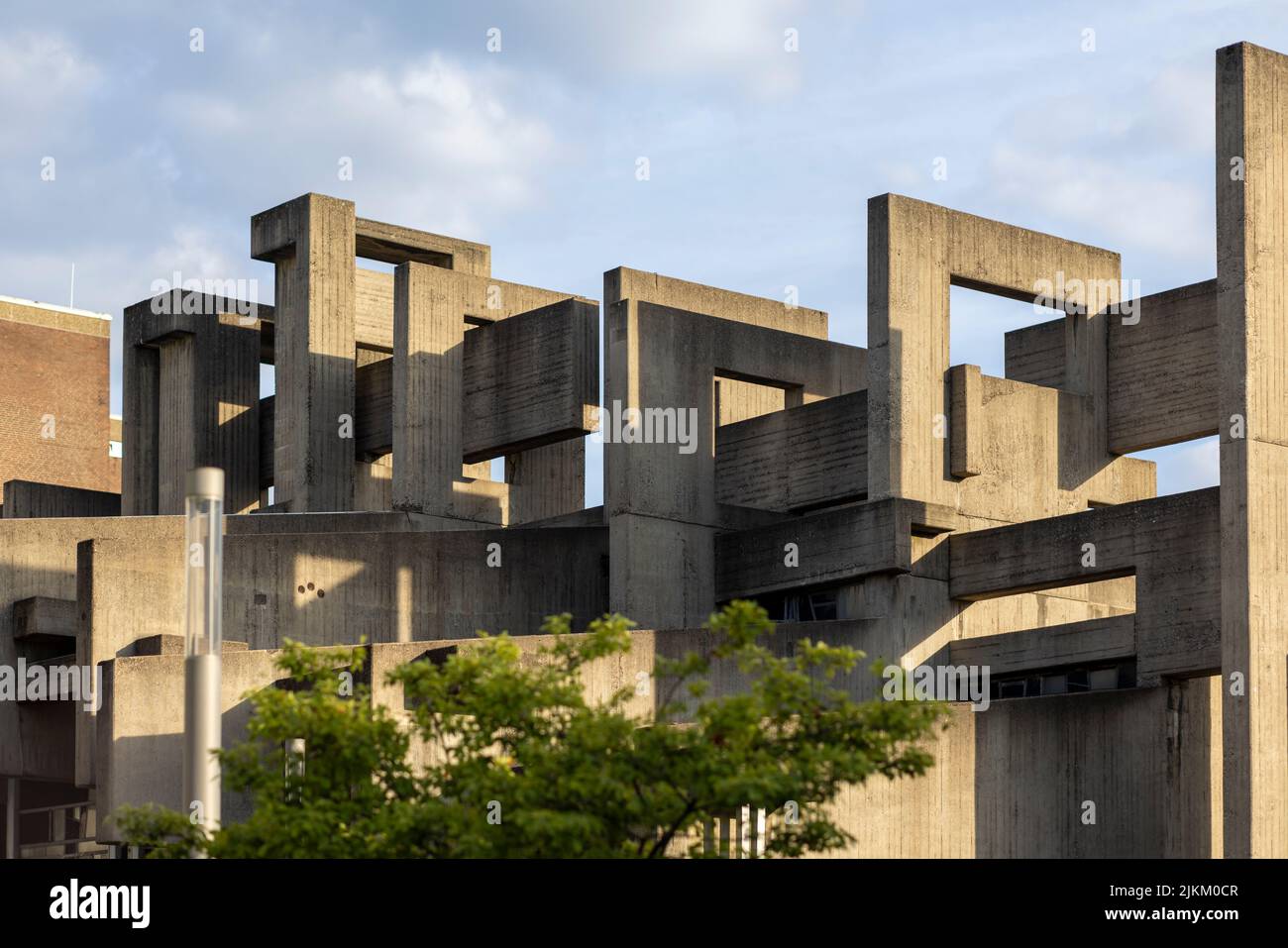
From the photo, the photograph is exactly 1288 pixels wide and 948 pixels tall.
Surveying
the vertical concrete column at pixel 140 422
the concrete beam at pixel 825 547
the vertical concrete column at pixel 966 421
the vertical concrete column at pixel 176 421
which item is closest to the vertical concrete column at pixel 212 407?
the vertical concrete column at pixel 176 421

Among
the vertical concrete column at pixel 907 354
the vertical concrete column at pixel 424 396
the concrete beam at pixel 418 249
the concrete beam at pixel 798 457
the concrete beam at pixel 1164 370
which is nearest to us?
the vertical concrete column at pixel 907 354

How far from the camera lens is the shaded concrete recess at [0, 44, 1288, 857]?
102ft

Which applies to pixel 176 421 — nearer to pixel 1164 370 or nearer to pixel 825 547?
pixel 825 547

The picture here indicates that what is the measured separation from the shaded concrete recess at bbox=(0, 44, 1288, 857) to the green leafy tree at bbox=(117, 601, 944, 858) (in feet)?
35.2

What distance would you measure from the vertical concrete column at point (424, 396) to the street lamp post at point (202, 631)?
28.5 m

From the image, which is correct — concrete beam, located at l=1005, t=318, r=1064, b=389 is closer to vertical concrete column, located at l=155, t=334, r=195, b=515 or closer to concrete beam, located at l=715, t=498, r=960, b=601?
concrete beam, located at l=715, t=498, r=960, b=601

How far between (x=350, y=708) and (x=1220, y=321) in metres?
19.0

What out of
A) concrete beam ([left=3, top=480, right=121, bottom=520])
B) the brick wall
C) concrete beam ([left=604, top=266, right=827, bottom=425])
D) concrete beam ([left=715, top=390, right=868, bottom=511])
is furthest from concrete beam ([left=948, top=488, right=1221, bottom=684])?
the brick wall

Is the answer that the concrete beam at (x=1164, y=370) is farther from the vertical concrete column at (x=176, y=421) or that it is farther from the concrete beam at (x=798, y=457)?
the vertical concrete column at (x=176, y=421)

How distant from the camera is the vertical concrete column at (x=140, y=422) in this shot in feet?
159

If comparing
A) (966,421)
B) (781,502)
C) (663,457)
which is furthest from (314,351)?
(966,421)
